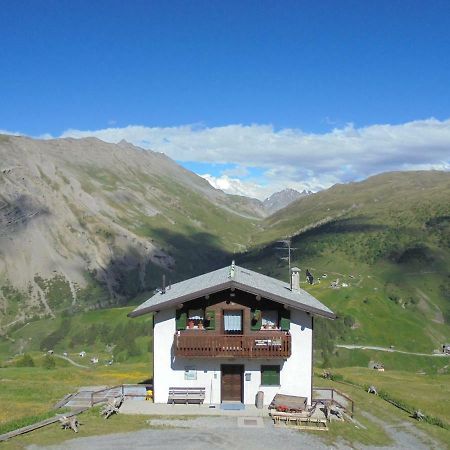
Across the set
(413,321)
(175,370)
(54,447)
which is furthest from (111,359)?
(54,447)

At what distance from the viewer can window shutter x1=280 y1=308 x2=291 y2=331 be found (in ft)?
122

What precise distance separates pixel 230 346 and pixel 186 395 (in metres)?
4.33

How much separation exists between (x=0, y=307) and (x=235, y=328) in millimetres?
171124

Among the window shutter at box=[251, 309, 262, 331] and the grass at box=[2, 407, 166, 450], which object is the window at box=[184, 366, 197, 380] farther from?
the window shutter at box=[251, 309, 262, 331]

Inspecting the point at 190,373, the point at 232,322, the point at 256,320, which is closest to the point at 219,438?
the point at 190,373

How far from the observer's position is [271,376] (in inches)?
1463

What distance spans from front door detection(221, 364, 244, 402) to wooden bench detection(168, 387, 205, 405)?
1.54m

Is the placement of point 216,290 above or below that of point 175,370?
above

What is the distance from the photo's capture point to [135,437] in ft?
97.5

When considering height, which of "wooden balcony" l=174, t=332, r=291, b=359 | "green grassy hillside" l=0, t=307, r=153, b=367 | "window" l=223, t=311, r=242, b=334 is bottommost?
A: "green grassy hillside" l=0, t=307, r=153, b=367

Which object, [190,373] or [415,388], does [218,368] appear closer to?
[190,373]

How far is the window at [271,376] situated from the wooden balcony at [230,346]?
1410 mm

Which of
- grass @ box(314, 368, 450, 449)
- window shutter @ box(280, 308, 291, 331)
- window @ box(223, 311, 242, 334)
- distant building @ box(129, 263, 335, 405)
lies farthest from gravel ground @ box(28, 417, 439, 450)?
window shutter @ box(280, 308, 291, 331)

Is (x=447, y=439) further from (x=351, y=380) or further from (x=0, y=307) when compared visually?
(x=0, y=307)
